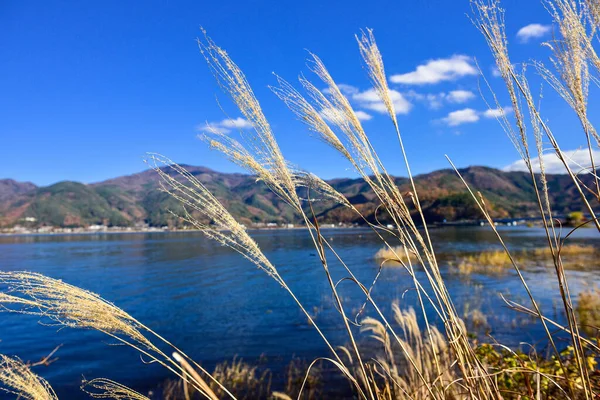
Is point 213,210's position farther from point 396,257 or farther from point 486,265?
point 486,265

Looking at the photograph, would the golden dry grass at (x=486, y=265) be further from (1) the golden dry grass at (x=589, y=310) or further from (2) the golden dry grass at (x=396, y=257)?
(1) the golden dry grass at (x=589, y=310)

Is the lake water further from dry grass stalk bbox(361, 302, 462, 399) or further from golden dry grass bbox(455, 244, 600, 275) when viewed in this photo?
golden dry grass bbox(455, 244, 600, 275)

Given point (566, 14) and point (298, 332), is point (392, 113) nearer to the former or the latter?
point (566, 14)

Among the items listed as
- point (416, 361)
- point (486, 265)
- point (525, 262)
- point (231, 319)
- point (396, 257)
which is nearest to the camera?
point (396, 257)

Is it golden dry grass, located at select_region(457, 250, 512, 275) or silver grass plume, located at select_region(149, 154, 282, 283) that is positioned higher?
silver grass plume, located at select_region(149, 154, 282, 283)

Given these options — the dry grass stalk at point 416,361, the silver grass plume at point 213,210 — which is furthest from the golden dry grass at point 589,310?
the silver grass plume at point 213,210

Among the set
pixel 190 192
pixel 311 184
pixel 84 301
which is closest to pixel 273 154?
pixel 311 184

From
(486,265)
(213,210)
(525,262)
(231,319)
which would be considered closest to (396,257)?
(213,210)

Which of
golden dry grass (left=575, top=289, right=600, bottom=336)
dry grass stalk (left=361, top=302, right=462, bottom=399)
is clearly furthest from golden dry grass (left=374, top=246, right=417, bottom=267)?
golden dry grass (left=575, top=289, right=600, bottom=336)

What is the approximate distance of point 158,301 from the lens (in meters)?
21.5

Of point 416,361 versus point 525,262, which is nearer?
point 416,361

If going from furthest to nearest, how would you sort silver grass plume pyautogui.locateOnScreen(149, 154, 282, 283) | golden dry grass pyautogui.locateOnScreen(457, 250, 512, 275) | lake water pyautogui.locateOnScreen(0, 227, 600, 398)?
golden dry grass pyautogui.locateOnScreen(457, 250, 512, 275) < lake water pyautogui.locateOnScreen(0, 227, 600, 398) < silver grass plume pyautogui.locateOnScreen(149, 154, 282, 283)

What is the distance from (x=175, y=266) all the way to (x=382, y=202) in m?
41.4

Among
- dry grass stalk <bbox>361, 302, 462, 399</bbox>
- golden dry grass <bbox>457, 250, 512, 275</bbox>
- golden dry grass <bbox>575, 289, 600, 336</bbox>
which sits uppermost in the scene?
dry grass stalk <bbox>361, 302, 462, 399</bbox>
